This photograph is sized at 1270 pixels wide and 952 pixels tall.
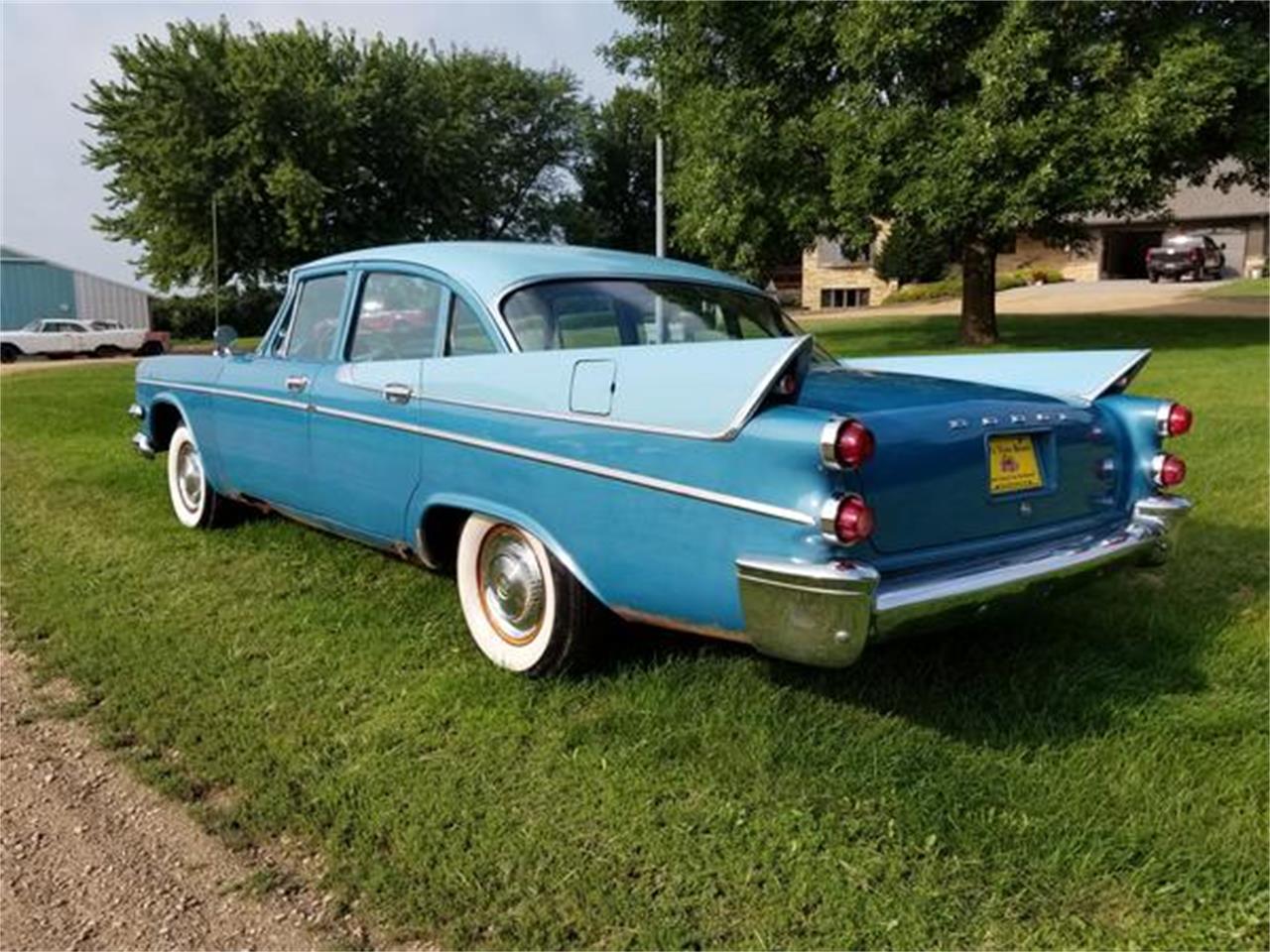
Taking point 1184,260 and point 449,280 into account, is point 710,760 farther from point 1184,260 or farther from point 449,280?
point 1184,260

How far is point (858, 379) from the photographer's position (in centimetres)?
370

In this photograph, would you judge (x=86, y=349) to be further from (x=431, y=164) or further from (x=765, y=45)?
(x=765, y=45)

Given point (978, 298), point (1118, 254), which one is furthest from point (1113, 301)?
point (1118, 254)

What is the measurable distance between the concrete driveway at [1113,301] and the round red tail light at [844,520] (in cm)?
2604

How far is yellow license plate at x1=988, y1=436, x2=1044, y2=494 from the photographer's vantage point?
10.7 feet

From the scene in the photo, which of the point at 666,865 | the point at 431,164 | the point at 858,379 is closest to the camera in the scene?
the point at 666,865

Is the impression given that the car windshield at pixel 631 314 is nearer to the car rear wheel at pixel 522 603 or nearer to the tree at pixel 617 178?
the car rear wheel at pixel 522 603

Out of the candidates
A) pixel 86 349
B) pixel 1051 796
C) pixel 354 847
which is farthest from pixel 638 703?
pixel 86 349

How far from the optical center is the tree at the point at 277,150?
37.5 m

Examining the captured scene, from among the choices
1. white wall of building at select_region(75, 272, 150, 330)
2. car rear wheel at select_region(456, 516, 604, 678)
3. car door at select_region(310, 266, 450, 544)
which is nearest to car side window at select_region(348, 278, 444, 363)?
car door at select_region(310, 266, 450, 544)

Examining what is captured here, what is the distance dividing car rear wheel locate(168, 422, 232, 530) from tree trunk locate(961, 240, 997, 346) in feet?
53.6

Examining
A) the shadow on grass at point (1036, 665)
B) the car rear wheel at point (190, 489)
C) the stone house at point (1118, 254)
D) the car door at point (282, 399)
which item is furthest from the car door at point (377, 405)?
the stone house at point (1118, 254)

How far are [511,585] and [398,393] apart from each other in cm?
90

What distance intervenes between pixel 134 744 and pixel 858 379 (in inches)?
106
